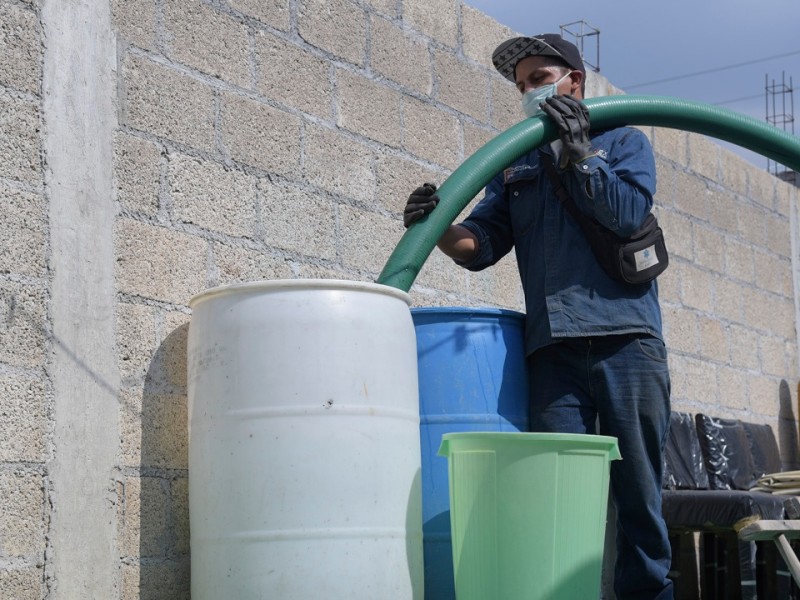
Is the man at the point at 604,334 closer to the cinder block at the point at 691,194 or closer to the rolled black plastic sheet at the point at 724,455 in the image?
the rolled black plastic sheet at the point at 724,455

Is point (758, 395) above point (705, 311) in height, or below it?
below

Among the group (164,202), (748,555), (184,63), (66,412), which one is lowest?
(748,555)

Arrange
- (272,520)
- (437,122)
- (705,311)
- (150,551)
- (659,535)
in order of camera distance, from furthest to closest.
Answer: (705,311) → (437,122) → (659,535) → (150,551) → (272,520)

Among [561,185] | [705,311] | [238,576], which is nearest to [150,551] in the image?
[238,576]

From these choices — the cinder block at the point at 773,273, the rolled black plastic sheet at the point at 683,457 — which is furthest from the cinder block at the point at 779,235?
the rolled black plastic sheet at the point at 683,457

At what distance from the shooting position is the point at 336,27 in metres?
4.12

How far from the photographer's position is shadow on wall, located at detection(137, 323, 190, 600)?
10.5 feet

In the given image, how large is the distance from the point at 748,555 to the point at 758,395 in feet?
6.79

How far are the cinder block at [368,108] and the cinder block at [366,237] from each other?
0.30m

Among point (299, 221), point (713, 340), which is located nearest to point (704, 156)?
point (713, 340)

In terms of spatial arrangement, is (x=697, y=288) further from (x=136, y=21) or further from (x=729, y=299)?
(x=136, y=21)

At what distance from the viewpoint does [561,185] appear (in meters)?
3.58

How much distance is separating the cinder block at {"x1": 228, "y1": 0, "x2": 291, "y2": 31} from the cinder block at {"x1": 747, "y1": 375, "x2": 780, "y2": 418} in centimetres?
386

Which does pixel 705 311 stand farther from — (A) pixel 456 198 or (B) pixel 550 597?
(B) pixel 550 597
